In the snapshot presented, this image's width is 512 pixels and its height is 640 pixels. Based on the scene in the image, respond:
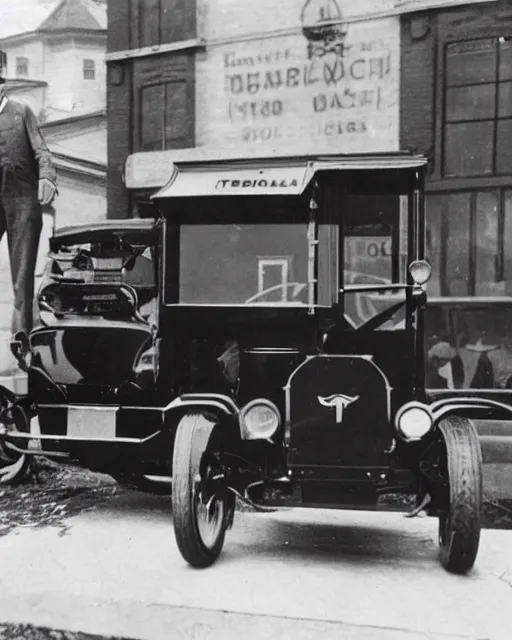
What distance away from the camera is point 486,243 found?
7.55 meters

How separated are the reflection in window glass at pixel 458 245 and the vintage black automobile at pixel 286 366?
3.75 m

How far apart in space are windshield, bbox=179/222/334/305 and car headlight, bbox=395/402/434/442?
68 centimetres

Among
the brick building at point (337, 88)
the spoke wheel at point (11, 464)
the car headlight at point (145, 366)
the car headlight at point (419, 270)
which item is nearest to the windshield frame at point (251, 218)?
the car headlight at point (419, 270)

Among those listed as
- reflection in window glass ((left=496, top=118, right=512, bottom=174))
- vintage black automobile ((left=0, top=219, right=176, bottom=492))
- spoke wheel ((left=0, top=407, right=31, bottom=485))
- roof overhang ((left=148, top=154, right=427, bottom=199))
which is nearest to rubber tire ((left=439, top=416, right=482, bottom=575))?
roof overhang ((left=148, top=154, right=427, bottom=199))

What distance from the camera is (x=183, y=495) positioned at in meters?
Answer: 3.10

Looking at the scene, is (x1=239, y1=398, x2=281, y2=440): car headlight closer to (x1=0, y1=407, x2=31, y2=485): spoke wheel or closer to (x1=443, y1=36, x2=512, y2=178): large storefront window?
(x1=0, y1=407, x2=31, y2=485): spoke wheel

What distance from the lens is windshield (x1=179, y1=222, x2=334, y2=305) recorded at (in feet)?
12.0

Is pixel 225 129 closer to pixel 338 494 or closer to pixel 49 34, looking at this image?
pixel 49 34

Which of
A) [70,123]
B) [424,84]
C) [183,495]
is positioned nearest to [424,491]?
[183,495]

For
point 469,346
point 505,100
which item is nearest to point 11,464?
point 469,346

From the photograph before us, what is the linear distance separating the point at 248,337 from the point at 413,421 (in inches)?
35.5

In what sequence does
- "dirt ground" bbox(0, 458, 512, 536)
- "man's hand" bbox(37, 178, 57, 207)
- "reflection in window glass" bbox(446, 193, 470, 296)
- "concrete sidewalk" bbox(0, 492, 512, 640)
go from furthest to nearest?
"reflection in window glass" bbox(446, 193, 470, 296), "man's hand" bbox(37, 178, 57, 207), "dirt ground" bbox(0, 458, 512, 536), "concrete sidewalk" bbox(0, 492, 512, 640)

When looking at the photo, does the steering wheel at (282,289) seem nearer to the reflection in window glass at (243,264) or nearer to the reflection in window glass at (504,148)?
the reflection in window glass at (243,264)

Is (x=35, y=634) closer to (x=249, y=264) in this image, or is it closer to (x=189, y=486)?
(x=189, y=486)
